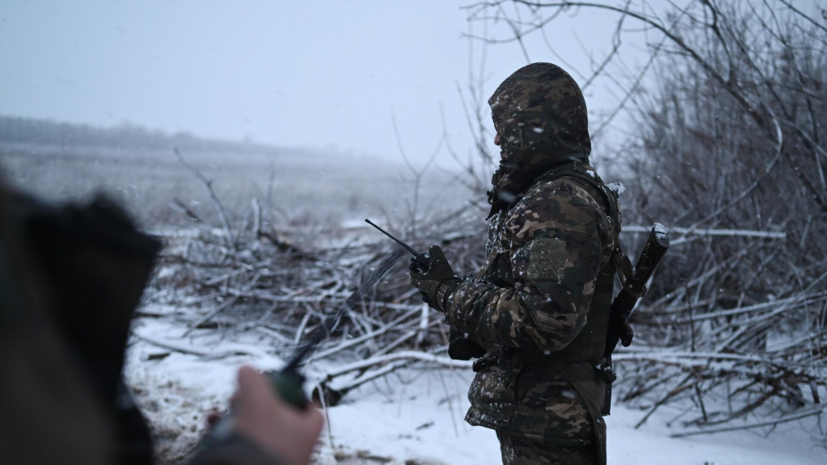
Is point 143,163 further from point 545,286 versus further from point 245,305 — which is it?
point 545,286

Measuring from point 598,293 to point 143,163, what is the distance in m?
5.02

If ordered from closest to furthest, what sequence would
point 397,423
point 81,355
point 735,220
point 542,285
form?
point 81,355 < point 542,285 < point 397,423 < point 735,220

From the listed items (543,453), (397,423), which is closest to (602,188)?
(543,453)

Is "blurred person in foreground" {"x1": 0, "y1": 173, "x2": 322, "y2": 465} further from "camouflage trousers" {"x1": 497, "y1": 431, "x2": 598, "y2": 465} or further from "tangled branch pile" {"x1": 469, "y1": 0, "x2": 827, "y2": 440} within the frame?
"tangled branch pile" {"x1": 469, "y1": 0, "x2": 827, "y2": 440}

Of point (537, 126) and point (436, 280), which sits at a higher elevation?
point (537, 126)

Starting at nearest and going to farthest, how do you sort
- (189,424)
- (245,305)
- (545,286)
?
(545,286) < (189,424) < (245,305)

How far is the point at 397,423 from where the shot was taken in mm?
4199

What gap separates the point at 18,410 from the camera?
20.7 inches

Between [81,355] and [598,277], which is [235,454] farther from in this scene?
[598,277]

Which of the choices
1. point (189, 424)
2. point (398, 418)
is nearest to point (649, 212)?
point (398, 418)

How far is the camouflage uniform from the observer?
169 centimetres

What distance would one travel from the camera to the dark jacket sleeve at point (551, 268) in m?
1.67

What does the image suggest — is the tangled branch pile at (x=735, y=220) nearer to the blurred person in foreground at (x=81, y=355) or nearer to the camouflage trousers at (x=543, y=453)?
the camouflage trousers at (x=543, y=453)

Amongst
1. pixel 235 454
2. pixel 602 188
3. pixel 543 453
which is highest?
pixel 602 188
